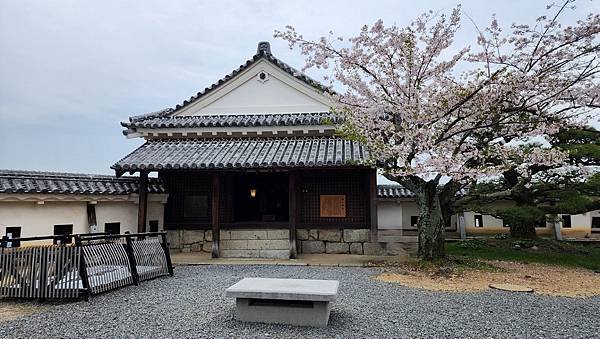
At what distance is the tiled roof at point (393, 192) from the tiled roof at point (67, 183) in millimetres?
10127

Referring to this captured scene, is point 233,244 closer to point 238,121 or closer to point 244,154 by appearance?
point 244,154

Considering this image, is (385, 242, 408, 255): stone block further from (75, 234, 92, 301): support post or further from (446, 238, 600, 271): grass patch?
(75, 234, 92, 301): support post

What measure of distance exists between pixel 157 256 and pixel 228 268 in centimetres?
204

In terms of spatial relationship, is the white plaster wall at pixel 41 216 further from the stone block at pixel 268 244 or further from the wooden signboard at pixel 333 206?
the wooden signboard at pixel 333 206

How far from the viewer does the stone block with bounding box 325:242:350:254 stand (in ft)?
38.3

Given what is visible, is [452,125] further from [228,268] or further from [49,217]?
[49,217]

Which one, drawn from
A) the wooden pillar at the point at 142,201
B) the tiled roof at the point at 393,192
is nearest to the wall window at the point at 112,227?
A: the wooden pillar at the point at 142,201

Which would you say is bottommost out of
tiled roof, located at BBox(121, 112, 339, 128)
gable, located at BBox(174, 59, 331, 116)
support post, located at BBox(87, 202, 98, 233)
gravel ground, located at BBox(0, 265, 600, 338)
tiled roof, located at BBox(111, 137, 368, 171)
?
gravel ground, located at BBox(0, 265, 600, 338)

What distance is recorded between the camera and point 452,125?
8.55 m

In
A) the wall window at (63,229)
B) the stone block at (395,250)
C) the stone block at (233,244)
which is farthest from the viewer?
the stone block at (233,244)

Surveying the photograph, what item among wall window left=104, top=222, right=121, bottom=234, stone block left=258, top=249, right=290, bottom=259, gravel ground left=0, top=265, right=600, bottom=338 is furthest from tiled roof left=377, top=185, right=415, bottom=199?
wall window left=104, top=222, right=121, bottom=234

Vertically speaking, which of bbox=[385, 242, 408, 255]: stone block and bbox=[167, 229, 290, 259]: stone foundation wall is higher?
bbox=[167, 229, 290, 259]: stone foundation wall

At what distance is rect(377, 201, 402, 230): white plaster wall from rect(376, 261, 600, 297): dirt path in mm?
8193

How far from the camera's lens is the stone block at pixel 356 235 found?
1160 centimetres
